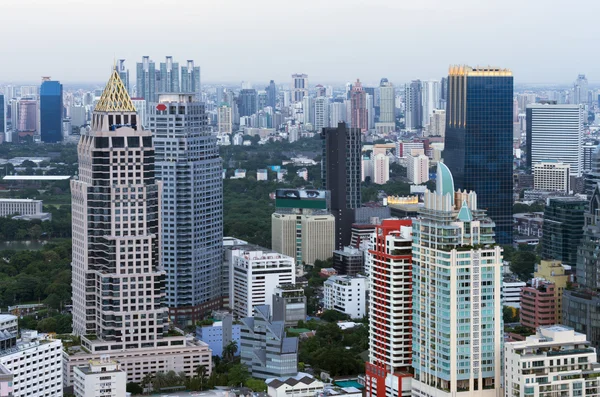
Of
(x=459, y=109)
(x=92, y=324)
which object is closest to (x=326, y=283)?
(x=92, y=324)

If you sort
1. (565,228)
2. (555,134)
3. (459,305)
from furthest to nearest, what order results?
(555,134) < (565,228) < (459,305)

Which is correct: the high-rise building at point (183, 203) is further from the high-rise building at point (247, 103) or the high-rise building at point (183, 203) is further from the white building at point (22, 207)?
the high-rise building at point (247, 103)

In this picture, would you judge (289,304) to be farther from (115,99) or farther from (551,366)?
(551,366)

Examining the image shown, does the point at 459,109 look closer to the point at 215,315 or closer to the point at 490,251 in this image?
the point at 215,315

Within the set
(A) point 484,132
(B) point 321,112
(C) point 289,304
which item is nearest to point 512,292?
(C) point 289,304

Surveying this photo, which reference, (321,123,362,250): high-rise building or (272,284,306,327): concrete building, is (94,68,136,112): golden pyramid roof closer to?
(272,284,306,327): concrete building

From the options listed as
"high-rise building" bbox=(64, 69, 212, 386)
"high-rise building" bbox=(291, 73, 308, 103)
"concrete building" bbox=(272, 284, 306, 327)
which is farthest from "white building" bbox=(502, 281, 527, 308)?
"high-rise building" bbox=(291, 73, 308, 103)
